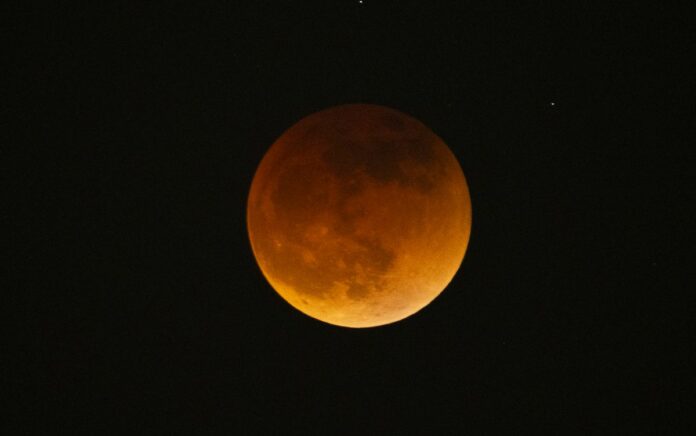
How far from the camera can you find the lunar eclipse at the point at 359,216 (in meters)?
4.10

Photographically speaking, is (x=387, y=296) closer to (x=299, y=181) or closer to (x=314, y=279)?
(x=314, y=279)

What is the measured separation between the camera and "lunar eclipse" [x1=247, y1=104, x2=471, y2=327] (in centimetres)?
410

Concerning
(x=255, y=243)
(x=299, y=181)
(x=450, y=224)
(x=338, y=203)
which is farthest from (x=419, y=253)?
(x=255, y=243)

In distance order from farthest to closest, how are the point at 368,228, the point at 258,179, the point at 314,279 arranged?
the point at 258,179
the point at 314,279
the point at 368,228

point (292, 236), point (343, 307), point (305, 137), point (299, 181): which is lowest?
point (343, 307)

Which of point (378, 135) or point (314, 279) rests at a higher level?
point (378, 135)

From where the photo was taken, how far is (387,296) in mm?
4383

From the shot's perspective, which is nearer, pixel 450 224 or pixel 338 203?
pixel 338 203

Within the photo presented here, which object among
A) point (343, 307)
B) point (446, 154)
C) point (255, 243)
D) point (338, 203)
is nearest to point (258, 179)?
point (255, 243)

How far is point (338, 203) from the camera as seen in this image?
407 cm

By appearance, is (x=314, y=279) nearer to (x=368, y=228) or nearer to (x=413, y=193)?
(x=368, y=228)

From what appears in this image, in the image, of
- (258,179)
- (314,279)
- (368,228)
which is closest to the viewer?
(368,228)

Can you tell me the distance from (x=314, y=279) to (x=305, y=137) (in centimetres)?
119

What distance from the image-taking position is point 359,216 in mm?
4055
